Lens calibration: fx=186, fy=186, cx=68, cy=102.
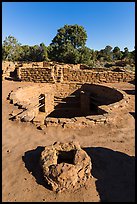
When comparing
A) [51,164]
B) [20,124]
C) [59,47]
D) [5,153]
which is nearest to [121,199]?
[51,164]

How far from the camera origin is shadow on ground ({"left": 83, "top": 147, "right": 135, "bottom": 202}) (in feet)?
11.7

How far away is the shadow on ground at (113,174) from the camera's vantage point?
11.7 ft

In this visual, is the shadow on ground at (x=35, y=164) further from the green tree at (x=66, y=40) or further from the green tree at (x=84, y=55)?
the green tree at (x=66, y=40)

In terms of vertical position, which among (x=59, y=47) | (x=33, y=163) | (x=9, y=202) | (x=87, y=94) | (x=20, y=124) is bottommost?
(x=9, y=202)

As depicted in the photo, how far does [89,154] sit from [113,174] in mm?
896

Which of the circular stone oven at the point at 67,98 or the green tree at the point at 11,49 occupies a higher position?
the green tree at the point at 11,49

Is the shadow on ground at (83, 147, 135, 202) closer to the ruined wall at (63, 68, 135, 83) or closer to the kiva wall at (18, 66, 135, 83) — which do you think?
the kiva wall at (18, 66, 135, 83)

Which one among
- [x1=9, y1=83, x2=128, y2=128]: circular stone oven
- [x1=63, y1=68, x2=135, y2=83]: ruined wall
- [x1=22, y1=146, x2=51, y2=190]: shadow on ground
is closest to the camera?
→ [x1=22, y1=146, x2=51, y2=190]: shadow on ground

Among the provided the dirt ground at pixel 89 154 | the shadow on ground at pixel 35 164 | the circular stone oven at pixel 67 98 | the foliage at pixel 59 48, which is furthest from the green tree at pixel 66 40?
the shadow on ground at pixel 35 164

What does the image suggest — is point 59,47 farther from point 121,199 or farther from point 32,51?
point 121,199

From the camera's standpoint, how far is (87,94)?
40.6 ft

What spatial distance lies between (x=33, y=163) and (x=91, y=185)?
59.5 inches

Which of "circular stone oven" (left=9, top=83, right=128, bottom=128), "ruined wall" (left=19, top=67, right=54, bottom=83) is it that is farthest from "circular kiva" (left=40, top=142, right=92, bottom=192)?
"ruined wall" (left=19, top=67, right=54, bottom=83)

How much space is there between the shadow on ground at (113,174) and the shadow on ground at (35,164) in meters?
1.13
